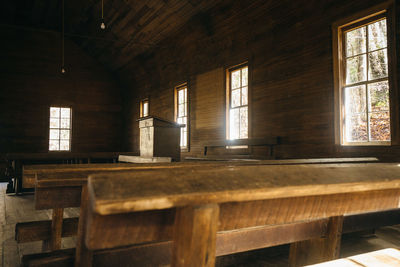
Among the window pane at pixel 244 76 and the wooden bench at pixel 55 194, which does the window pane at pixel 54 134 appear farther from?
the wooden bench at pixel 55 194

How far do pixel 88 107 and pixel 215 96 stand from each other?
6325mm

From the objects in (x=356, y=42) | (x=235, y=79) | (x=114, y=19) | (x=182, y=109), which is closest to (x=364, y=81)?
(x=356, y=42)

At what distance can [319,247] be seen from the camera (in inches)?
62.2

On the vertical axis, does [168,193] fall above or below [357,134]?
below

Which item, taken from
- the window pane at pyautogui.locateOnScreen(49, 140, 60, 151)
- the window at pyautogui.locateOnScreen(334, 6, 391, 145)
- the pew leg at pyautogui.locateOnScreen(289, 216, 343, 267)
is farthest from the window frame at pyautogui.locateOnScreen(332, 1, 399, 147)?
the window pane at pyautogui.locateOnScreen(49, 140, 60, 151)

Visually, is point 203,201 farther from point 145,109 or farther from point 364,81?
point 145,109

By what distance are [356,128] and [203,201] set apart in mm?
4258

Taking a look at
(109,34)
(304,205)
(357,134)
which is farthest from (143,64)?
(304,205)

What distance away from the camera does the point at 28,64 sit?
10.6 m

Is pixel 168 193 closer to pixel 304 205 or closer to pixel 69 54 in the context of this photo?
pixel 304 205

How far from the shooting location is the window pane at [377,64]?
409 centimetres

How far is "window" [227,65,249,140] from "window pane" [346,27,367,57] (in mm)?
2251

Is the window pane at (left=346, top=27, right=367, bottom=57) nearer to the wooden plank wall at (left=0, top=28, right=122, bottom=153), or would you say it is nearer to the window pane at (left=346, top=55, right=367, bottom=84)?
the window pane at (left=346, top=55, right=367, bottom=84)

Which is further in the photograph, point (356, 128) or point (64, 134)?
point (64, 134)
